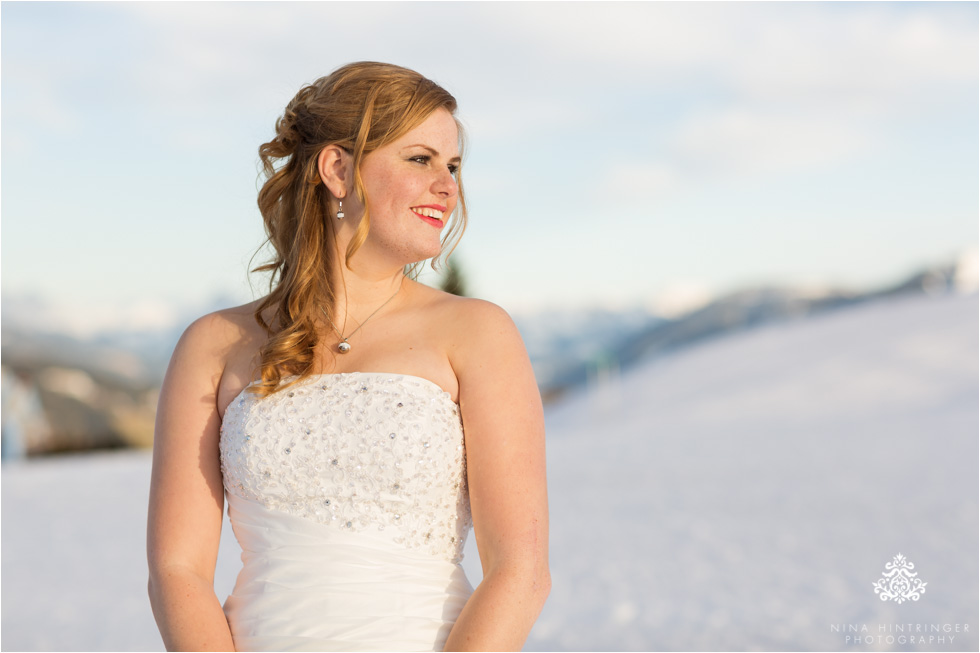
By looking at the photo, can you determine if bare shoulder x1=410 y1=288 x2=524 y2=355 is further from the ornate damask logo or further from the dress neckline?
the ornate damask logo

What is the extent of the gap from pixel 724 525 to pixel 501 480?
25.2 feet

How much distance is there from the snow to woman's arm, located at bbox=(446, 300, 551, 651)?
4402mm

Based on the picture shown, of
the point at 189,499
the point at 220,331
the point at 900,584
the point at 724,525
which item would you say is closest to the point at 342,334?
the point at 220,331

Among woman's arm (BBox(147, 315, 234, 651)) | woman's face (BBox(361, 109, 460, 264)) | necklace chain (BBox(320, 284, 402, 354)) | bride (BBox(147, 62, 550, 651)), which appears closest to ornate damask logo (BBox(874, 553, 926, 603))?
bride (BBox(147, 62, 550, 651))

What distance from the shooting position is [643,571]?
7797 millimetres

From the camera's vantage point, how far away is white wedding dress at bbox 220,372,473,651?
217 centimetres

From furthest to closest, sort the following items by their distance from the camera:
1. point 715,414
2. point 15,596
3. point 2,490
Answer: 1. point 715,414
2. point 2,490
3. point 15,596

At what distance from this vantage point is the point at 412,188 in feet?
7.52

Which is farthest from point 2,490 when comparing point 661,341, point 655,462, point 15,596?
point 661,341

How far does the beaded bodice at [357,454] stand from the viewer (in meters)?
2.18

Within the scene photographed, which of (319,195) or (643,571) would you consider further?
(643,571)

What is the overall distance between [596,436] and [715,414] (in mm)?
3404

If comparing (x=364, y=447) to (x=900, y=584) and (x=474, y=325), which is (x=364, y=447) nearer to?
(x=474, y=325)

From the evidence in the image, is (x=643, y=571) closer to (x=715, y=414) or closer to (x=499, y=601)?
(x=499, y=601)
